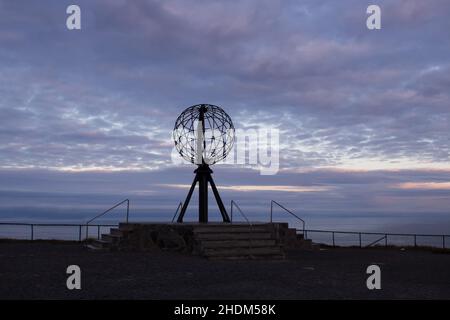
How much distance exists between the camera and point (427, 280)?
1257cm

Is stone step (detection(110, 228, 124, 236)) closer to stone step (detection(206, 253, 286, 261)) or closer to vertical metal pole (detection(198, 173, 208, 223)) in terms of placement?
vertical metal pole (detection(198, 173, 208, 223))

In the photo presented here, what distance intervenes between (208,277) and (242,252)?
192 inches

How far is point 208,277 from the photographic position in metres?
12.2

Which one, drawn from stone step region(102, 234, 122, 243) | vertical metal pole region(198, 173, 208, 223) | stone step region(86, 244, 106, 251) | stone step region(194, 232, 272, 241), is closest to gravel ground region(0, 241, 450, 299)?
stone step region(194, 232, 272, 241)

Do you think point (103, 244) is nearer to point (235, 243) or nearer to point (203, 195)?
point (203, 195)

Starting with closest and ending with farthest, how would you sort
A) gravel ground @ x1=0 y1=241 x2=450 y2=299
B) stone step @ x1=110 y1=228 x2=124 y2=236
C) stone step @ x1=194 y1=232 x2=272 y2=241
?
gravel ground @ x1=0 y1=241 x2=450 y2=299 → stone step @ x1=194 y1=232 x2=272 y2=241 → stone step @ x1=110 y1=228 x2=124 y2=236

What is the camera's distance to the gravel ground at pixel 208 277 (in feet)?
32.4

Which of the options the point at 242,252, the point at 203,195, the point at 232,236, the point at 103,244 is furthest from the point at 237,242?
the point at 103,244

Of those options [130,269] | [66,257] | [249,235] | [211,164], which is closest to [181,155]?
[211,164]

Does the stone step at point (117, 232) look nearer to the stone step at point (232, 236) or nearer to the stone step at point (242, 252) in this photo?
the stone step at point (232, 236)

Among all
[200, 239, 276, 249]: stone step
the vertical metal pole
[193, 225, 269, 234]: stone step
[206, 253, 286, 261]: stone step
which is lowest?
[206, 253, 286, 261]: stone step

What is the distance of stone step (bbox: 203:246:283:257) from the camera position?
16562 mm

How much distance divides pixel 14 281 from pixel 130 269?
3119 millimetres
